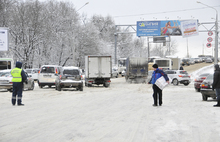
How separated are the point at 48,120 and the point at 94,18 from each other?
82312 mm

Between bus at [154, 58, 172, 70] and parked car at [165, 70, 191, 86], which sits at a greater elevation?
bus at [154, 58, 172, 70]

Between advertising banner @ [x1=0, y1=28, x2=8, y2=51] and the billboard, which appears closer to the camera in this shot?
advertising banner @ [x1=0, y1=28, x2=8, y2=51]

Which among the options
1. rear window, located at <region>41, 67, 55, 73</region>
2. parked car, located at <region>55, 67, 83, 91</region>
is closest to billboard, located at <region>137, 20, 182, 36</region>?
rear window, located at <region>41, 67, 55, 73</region>

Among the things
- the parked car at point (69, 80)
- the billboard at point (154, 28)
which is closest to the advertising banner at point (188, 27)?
the billboard at point (154, 28)

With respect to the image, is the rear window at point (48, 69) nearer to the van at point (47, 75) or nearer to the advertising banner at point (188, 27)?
the van at point (47, 75)

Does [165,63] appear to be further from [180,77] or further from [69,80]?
[69,80]

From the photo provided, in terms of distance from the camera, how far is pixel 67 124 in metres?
9.33

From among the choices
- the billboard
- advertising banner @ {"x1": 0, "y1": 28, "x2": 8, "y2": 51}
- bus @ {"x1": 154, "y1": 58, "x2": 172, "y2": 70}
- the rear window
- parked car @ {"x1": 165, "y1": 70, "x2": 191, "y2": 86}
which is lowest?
parked car @ {"x1": 165, "y1": 70, "x2": 191, "y2": 86}

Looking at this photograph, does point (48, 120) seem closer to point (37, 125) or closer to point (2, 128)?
point (37, 125)

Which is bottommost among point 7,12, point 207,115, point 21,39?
point 207,115

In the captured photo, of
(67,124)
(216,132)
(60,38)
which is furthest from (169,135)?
(60,38)

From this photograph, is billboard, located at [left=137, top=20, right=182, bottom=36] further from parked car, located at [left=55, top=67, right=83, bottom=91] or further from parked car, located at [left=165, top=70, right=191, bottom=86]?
parked car, located at [left=55, top=67, right=83, bottom=91]

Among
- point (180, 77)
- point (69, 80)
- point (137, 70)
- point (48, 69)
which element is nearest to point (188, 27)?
point (137, 70)

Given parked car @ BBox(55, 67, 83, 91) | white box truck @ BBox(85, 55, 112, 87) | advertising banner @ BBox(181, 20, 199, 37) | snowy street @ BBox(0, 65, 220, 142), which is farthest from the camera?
advertising banner @ BBox(181, 20, 199, 37)
